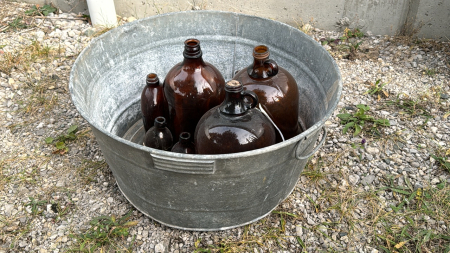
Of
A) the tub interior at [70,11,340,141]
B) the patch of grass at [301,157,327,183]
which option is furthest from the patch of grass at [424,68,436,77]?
the tub interior at [70,11,340,141]

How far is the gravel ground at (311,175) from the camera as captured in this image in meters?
1.94

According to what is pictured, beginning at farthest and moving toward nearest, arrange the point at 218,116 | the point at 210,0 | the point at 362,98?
the point at 210,0
the point at 362,98
the point at 218,116

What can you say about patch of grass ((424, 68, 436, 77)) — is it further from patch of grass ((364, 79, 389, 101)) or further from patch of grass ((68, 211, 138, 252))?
patch of grass ((68, 211, 138, 252))

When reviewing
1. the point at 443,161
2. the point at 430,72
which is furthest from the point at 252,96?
the point at 430,72

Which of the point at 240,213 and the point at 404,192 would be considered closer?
the point at 240,213

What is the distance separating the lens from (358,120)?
2.60m

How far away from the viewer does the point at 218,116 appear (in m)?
1.56

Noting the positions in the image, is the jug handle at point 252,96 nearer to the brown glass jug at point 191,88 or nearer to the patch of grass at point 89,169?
the brown glass jug at point 191,88

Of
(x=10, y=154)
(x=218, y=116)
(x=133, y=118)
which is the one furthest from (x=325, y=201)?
(x=10, y=154)

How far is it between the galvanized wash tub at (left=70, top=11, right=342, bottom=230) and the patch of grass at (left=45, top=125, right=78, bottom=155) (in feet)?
1.41

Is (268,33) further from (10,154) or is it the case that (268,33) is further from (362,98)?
(10,154)

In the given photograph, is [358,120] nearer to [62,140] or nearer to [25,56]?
[62,140]

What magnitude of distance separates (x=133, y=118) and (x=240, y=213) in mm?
932

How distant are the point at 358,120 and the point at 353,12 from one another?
114cm
